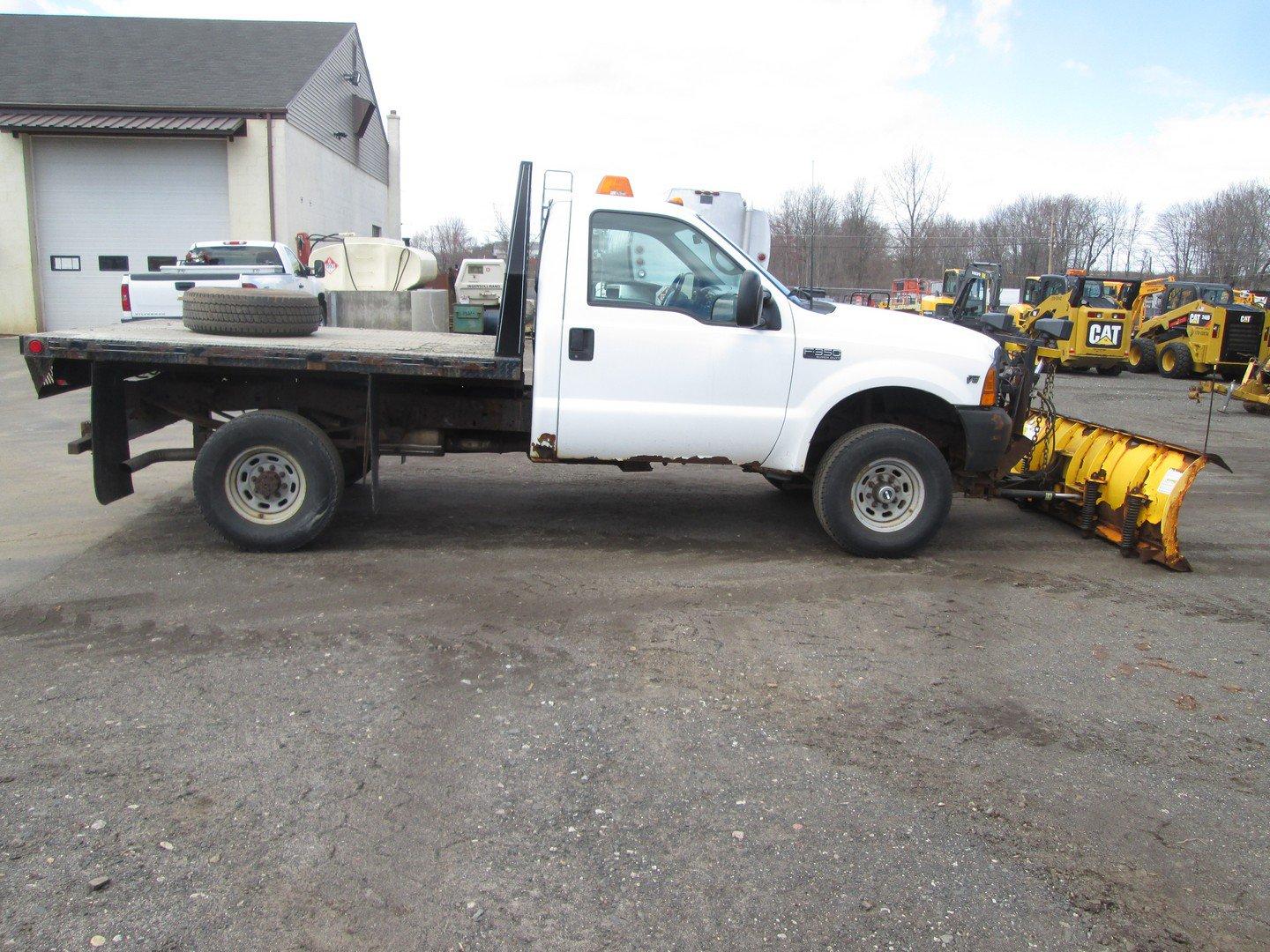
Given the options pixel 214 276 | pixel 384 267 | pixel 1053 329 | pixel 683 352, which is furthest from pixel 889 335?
pixel 214 276

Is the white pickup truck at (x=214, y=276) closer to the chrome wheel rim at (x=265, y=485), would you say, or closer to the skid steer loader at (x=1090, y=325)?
the chrome wheel rim at (x=265, y=485)

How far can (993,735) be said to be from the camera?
170 inches

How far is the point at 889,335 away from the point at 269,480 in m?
4.10

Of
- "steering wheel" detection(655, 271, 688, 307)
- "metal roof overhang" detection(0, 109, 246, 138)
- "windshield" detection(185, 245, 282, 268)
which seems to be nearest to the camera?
"steering wheel" detection(655, 271, 688, 307)

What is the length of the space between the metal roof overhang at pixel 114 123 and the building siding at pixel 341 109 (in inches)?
75.7

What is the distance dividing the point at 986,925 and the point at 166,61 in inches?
1139

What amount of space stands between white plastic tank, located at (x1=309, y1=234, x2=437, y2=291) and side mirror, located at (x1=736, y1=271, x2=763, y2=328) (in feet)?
26.4

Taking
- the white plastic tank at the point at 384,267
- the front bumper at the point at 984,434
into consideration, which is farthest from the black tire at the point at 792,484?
the white plastic tank at the point at 384,267

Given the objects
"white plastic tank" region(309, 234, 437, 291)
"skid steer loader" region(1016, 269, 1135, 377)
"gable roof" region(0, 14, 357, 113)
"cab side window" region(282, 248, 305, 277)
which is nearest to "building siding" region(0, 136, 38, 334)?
"gable roof" region(0, 14, 357, 113)

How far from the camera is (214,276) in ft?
53.6

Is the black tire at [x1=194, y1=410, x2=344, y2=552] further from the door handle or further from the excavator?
the excavator

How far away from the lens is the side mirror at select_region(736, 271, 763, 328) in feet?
20.2

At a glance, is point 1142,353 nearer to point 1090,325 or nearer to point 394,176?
point 1090,325

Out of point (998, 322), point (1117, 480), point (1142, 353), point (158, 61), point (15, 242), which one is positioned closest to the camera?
point (1117, 480)
